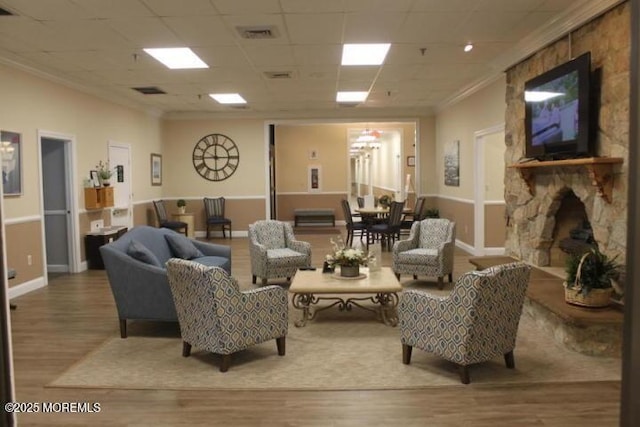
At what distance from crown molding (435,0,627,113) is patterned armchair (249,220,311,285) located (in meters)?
3.45

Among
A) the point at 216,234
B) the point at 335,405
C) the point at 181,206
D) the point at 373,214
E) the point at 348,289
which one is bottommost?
the point at 335,405

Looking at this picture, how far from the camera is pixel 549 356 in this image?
12.7 feet

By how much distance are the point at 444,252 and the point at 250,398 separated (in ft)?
11.4

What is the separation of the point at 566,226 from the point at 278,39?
152 inches

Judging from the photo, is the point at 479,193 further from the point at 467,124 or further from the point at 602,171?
the point at 602,171

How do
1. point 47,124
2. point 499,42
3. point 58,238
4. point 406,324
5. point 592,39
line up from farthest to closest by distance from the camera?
1. point 58,238
2. point 47,124
3. point 499,42
4. point 592,39
5. point 406,324

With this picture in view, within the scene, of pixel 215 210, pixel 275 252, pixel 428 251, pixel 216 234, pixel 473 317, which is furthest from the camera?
pixel 216 234

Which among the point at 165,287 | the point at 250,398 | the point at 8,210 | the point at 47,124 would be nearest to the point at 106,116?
the point at 47,124

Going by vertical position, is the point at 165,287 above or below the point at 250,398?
above

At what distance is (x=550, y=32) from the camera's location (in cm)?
515

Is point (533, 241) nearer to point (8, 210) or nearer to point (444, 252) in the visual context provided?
point (444, 252)

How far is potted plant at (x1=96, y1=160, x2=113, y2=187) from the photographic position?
8012 millimetres

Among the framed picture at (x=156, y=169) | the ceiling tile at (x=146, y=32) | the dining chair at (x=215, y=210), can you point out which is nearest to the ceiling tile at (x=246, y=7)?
the ceiling tile at (x=146, y=32)

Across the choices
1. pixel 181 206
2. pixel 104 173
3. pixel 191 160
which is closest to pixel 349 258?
pixel 104 173
